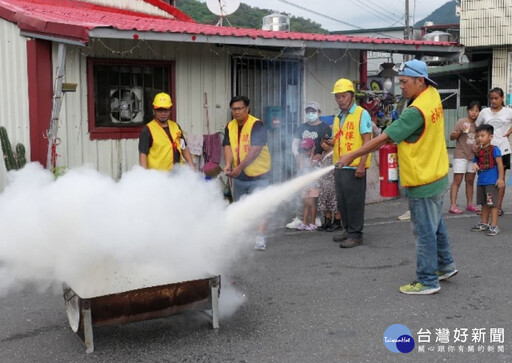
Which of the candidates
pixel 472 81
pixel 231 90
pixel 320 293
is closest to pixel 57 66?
pixel 231 90

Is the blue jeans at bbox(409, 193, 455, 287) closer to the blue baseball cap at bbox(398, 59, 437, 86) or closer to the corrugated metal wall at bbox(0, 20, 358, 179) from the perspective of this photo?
the blue baseball cap at bbox(398, 59, 437, 86)

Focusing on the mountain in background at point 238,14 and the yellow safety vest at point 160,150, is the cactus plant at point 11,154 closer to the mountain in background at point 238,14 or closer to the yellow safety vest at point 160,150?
the yellow safety vest at point 160,150

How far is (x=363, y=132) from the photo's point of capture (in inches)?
284

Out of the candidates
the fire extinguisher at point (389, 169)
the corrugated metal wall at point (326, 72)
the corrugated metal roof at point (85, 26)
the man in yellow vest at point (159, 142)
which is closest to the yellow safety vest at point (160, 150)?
the man in yellow vest at point (159, 142)

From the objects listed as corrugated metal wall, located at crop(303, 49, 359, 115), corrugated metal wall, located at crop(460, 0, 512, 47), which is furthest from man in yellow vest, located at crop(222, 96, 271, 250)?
corrugated metal wall, located at crop(460, 0, 512, 47)

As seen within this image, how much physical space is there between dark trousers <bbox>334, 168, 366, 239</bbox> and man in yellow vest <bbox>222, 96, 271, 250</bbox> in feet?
3.16

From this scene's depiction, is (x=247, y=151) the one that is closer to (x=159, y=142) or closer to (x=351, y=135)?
(x=159, y=142)

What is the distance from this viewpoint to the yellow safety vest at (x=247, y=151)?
7.22 m

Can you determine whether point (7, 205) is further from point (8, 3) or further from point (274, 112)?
point (274, 112)

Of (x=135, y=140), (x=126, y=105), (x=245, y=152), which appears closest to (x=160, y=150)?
(x=245, y=152)

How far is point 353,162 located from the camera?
24.1ft

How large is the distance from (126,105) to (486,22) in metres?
14.3

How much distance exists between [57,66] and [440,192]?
5110 millimetres

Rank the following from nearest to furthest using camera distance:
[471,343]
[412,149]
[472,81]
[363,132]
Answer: [471,343] → [412,149] → [363,132] → [472,81]
